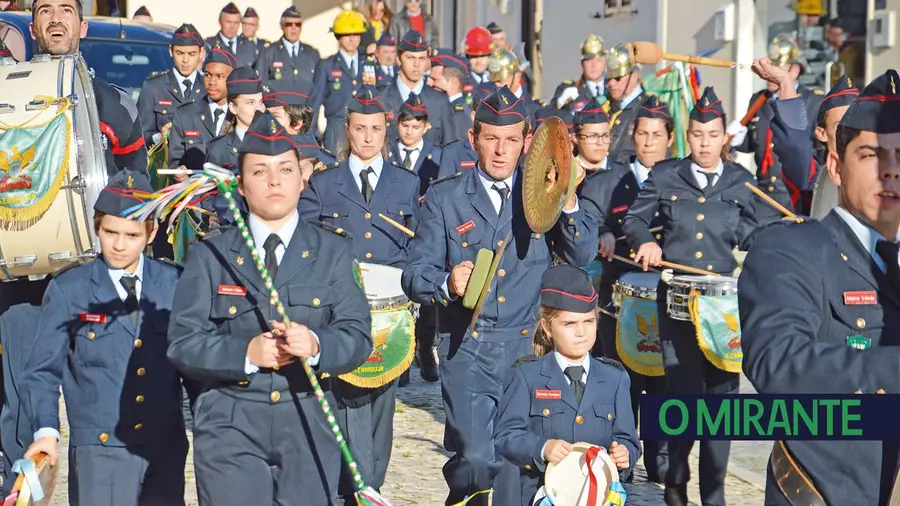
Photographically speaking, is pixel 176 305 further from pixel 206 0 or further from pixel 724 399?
pixel 206 0

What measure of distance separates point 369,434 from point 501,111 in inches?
76.2

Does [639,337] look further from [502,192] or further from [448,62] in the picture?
[448,62]

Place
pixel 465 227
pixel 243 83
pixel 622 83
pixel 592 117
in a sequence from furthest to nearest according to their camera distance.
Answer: pixel 622 83
pixel 243 83
pixel 592 117
pixel 465 227

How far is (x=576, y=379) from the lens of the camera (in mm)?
5977

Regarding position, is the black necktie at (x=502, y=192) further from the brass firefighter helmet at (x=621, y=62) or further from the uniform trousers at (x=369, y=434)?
the brass firefighter helmet at (x=621, y=62)

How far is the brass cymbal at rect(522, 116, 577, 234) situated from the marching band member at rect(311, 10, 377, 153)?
38.1 feet

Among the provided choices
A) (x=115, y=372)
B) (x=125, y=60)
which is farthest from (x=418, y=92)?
(x=115, y=372)

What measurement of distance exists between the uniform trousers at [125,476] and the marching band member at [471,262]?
132 cm

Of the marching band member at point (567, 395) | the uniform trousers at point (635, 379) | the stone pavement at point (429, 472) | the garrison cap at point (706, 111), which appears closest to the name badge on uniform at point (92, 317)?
the marching band member at point (567, 395)

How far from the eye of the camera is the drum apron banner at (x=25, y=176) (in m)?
7.14

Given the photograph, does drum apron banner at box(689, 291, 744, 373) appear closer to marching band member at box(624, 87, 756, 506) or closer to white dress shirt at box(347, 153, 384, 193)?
marching band member at box(624, 87, 756, 506)

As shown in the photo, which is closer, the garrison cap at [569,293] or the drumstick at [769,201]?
the garrison cap at [569,293]

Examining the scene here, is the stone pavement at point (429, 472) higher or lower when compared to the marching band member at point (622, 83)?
lower

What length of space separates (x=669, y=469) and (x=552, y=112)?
14.5 feet
